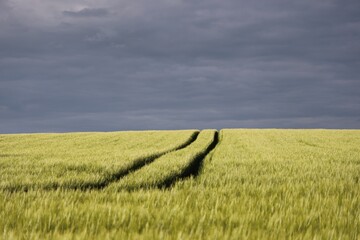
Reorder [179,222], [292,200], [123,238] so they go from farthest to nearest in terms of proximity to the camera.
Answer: [292,200]
[179,222]
[123,238]

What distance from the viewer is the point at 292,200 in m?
6.46

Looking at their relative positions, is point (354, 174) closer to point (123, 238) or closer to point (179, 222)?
point (179, 222)

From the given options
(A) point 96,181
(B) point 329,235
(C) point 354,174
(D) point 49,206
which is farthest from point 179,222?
(C) point 354,174

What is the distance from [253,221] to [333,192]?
3.99 m

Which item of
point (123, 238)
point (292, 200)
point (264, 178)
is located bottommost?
point (123, 238)

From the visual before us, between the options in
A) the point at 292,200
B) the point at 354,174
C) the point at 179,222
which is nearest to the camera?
the point at 179,222

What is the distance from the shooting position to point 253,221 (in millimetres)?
4523

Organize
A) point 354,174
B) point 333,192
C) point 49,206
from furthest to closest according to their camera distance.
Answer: point 354,174 → point 333,192 → point 49,206

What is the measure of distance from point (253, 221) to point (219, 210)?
2.65 ft

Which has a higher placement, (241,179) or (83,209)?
(241,179)

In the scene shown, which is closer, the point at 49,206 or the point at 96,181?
the point at 49,206

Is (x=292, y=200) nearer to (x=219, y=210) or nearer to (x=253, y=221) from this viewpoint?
(x=219, y=210)

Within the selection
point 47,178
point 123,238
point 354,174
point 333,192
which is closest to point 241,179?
point 333,192

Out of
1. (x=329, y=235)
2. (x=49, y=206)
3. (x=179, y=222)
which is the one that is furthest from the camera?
(x=49, y=206)
